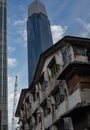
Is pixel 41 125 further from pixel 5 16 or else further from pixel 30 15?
pixel 30 15

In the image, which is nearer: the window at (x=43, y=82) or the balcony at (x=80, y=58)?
the balcony at (x=80, y=58)

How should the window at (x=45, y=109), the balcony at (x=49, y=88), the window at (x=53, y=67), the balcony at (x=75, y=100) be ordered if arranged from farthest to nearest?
the window at (x=45, y=109)
the window at (x=53, y=67)
the balcony at (x=49, y=88)
the balcony at (x=75, y=100)

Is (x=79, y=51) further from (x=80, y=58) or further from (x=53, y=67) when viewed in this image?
(x=53, y=67)

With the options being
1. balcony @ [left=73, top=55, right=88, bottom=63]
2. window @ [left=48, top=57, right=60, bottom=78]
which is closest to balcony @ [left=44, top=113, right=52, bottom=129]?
window @ [left=48, top=57, right=60, bottom=78]

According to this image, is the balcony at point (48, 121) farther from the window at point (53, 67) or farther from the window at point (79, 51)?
the window at point (79, 51)

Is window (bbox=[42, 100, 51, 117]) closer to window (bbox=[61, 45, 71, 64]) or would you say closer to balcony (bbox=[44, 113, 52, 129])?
balcony (bbox=[44, 113, 52, 129])

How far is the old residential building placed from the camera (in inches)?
655

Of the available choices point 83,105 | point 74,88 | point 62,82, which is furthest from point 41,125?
point 83,105

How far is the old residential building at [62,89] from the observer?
16.6 metres

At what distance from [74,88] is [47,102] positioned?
585cm

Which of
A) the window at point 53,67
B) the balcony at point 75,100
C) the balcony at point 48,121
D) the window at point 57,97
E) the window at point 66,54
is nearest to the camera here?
the balcony at point 75,100

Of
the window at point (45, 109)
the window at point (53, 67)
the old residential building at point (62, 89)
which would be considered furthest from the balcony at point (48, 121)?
the window at point (53, 67)

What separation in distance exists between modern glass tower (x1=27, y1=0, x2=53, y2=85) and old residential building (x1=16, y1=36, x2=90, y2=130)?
140 meters

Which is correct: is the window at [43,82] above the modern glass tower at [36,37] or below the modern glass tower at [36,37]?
below
